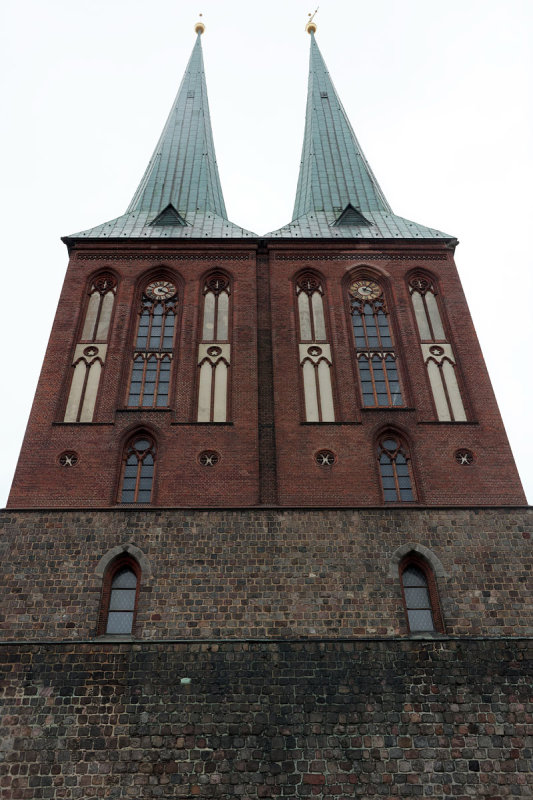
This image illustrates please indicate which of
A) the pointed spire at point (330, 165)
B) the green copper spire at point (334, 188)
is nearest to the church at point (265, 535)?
the green copper spire at point (334, 188)

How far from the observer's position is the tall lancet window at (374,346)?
1573 centimetres

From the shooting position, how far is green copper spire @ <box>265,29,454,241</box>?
63.4 feet

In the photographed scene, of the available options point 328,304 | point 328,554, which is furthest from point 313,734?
point 328,304

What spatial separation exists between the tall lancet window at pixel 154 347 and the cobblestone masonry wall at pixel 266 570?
3.34 m

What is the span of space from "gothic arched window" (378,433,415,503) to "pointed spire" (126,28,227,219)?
10.0 meters

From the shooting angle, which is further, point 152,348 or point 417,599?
point 152,348

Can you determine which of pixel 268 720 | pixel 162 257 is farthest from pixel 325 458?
pixel 162 257

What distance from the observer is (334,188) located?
22.2 m

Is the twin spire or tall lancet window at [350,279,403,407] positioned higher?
the twin spire

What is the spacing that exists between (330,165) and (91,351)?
444 inches

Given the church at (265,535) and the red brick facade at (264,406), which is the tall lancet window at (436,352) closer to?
the church at (265,535)

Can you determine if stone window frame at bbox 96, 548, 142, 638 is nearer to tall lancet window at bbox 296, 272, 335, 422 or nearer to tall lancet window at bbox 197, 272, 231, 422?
tall lancet window at bbox 197, 272, 231, 422

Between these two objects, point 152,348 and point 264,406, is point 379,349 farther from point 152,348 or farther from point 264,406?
point 152,348

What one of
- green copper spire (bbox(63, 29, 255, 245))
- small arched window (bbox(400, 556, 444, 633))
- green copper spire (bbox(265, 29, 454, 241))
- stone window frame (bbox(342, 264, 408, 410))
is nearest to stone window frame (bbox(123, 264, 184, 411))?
green copper spire (bbox(63, 29, 255, 245))
